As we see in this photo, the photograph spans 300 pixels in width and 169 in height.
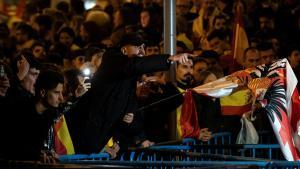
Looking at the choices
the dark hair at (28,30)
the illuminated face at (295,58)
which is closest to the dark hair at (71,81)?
the illuminated face at (295,58)

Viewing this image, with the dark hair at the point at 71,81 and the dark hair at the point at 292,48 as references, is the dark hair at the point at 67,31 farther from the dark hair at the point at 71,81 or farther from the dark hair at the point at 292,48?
the dark hair at the point at 71,81

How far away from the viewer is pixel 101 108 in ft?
33.2

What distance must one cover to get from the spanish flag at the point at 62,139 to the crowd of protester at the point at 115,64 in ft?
0.19

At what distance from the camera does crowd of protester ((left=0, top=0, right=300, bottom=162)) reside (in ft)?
29.0

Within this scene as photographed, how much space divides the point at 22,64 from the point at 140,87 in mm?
2091

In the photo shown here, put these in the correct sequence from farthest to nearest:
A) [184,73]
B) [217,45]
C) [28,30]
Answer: [28,30], [217,45], [184,73]

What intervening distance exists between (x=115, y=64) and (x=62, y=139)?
93cm

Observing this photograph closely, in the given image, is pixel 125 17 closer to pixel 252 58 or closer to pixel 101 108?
pixel 252 58

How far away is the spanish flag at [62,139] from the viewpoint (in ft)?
33.4

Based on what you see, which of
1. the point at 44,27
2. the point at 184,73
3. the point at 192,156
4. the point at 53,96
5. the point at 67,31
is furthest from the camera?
the point at 44,27

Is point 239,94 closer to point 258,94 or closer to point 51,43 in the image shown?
point 258,94

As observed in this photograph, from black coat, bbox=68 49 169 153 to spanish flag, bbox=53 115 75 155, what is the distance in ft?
0.17

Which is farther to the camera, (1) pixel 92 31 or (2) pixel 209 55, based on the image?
(1) pixel 92 31

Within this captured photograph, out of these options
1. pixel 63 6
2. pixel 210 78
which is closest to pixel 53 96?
pixel 210 78
